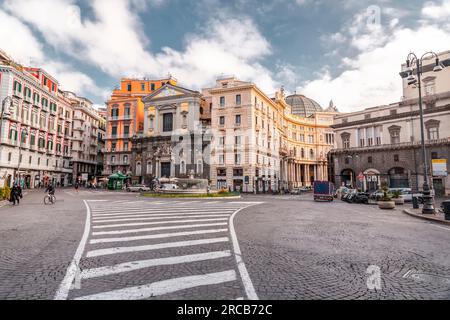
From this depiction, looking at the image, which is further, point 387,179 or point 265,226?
point 387,179

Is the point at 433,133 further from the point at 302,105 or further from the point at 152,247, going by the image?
the point at 302,105

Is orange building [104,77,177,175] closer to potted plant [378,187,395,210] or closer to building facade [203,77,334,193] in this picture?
building facade [203,77,334,193]

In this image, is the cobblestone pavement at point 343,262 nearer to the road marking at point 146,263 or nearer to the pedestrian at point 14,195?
the road marking at point 146,263

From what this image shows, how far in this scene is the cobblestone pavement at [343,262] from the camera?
4320 millimetres

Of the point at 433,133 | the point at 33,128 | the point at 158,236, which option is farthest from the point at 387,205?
the point at 33,128

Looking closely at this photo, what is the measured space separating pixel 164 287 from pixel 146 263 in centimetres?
149

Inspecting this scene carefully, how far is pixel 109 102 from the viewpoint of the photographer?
60.7 m

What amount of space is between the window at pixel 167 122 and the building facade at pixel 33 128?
2324 centimetres

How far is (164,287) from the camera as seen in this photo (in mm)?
4406

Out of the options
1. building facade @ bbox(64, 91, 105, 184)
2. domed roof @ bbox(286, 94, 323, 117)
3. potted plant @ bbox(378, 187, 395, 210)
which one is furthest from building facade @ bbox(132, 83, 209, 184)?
domed roof @ bbox(286, 94, 323, 117)

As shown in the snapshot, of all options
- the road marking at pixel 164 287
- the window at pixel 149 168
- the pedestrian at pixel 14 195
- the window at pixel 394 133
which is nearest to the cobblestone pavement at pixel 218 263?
the road marking at pixel 164 287
